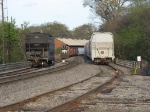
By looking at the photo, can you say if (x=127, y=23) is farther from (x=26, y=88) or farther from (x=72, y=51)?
(x=26, y=88)

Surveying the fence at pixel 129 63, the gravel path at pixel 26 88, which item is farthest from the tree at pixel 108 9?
the gravel path at pixel 26 88

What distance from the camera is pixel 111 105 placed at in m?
8.85

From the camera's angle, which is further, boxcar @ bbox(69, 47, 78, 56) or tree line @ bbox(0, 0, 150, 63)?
boxcar @ bbox(69, 47, 78, 56)

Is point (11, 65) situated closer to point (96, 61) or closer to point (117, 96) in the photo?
point (96, 61)

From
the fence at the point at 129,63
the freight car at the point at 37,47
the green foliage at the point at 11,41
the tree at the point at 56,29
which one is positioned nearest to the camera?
the fence at the point at 129,63

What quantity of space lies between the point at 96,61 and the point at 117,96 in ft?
82.0

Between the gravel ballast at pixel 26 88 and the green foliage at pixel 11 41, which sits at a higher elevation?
the green foliage at pixel 11 41

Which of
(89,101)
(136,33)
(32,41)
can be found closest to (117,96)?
(89,101)

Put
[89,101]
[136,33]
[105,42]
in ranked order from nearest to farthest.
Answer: [89,101] < [105,42] < [136,33]

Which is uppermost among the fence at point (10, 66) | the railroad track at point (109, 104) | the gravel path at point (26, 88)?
the fence at point (10, 66)

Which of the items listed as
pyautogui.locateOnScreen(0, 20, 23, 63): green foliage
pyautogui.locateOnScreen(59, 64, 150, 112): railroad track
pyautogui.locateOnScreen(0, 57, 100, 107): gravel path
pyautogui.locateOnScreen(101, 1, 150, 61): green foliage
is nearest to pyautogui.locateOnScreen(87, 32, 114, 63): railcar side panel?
pyautogui.locateOnScreen(101, 1, 150, 61): green foliage

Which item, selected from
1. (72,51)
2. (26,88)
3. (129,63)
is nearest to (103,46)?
(129,63)

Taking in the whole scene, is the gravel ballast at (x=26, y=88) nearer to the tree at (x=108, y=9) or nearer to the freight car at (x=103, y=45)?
the freight car at (x=103, y=45)

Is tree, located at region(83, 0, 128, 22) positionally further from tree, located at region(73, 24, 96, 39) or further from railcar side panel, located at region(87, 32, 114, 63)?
tree, located at region(73, 24, 96, 39)
